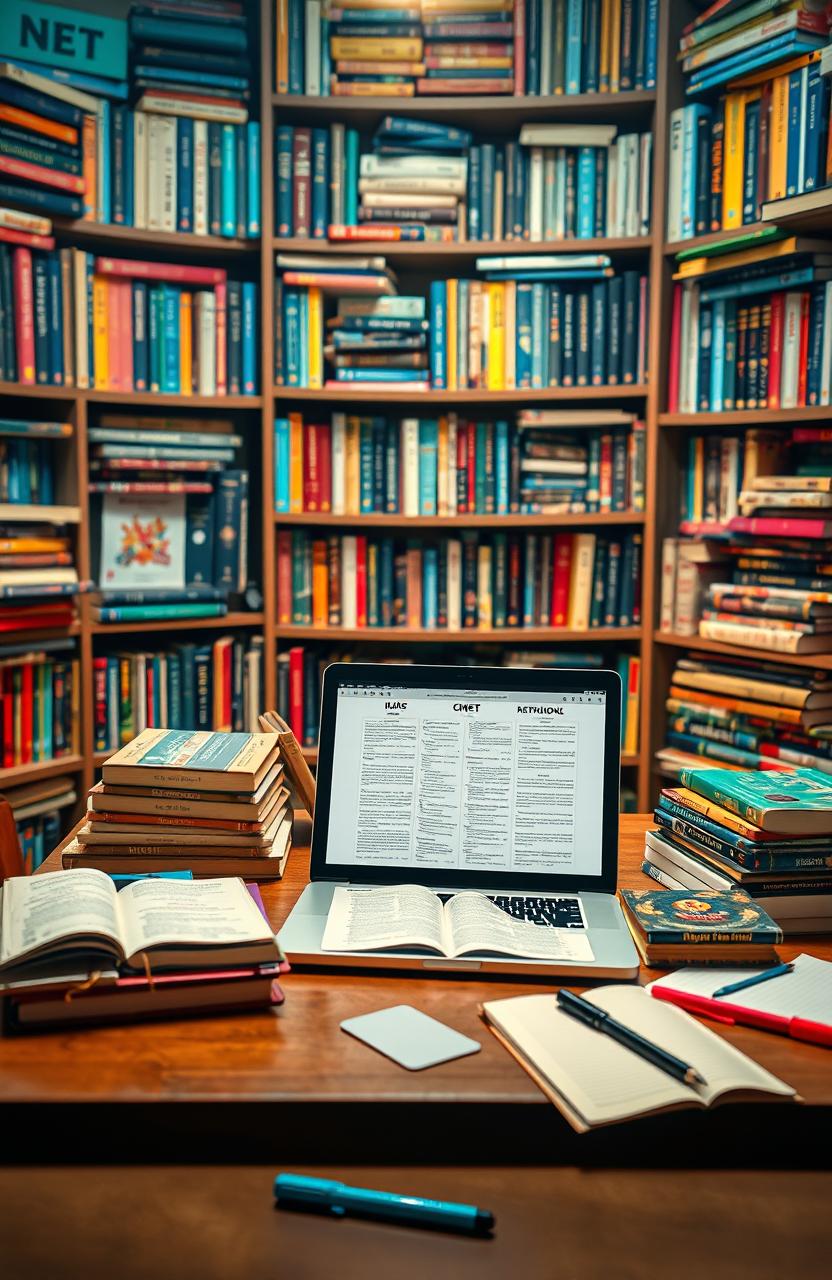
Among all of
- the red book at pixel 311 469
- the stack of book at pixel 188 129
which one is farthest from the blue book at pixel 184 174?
the red book at pixel 311 469

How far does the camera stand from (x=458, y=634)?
2.99 m

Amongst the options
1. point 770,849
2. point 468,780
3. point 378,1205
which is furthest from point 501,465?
point 378,1205

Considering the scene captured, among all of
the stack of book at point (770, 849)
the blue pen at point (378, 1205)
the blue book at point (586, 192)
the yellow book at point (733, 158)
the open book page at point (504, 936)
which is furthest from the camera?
the blue book at point (586, 192)

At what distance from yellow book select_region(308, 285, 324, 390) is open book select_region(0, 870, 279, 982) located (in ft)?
6.54

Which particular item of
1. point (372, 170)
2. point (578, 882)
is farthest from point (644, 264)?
point (578, 882)

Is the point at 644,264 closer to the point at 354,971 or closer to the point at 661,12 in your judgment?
the point at 661,12

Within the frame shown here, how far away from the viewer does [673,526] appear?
2.98m

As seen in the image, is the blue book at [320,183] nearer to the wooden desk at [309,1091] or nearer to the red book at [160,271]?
the red book at [160,271]

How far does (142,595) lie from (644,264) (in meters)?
1.67

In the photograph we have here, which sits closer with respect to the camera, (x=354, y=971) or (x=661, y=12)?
(x=354, y=971)

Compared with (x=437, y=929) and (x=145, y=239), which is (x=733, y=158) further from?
(x=437, y=929)

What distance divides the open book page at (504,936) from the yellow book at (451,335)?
193cm

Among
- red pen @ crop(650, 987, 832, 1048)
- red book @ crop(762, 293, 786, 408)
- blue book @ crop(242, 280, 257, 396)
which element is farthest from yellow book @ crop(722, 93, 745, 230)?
red pen @ crop(650, 987, 832, 1048)

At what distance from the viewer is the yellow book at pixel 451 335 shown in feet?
9.65
